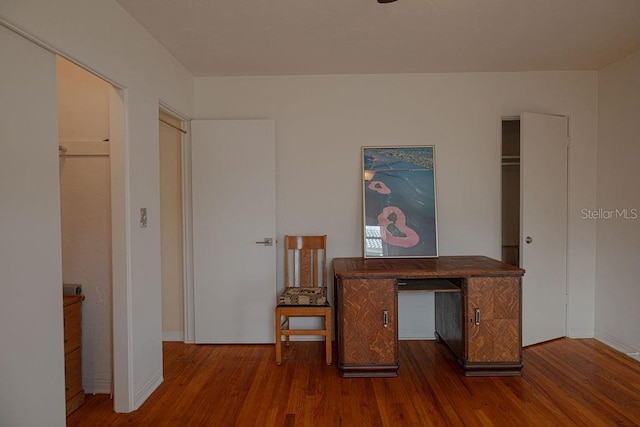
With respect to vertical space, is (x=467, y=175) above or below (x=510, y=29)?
below

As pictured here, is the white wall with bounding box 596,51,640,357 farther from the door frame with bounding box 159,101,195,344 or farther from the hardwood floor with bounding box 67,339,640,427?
the door frame with bounding box 159,101,195,344

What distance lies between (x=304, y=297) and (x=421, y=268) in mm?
957

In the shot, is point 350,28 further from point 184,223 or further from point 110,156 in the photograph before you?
point 184,223

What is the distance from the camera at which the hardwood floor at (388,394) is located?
2154mm

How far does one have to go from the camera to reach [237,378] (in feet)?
8.82

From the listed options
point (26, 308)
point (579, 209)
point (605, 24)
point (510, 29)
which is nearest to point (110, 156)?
point (26, 308)

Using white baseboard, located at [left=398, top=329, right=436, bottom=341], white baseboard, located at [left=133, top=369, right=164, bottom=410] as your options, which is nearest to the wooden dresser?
white baseboard, located at [left=133, top=369, right=164, bottom=410]

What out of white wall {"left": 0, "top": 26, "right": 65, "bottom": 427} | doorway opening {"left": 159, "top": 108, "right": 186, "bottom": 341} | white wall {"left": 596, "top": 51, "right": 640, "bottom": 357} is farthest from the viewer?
doorway opening {"left": 159, "top": 108, "right": 186, "bottom": 341}

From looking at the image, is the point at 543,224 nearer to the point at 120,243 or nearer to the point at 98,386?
the point at 120,243

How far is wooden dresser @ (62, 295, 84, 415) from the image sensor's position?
2188mm

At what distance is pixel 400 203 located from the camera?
3.29 metres

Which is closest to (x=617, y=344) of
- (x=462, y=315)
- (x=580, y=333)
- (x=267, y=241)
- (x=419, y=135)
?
(x=580, y=333)

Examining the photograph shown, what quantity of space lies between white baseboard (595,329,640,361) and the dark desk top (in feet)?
4.29

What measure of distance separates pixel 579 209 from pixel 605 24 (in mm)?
1616
